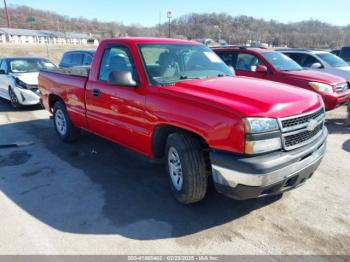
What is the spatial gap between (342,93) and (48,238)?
7.02m

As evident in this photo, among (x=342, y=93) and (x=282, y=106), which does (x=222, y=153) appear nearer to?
(x=282, y=106)

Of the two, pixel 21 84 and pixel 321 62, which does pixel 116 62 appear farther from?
pixel 321 62

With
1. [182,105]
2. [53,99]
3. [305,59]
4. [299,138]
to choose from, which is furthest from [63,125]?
[305,59]

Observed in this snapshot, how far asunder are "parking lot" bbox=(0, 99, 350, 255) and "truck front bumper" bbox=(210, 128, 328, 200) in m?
0.48

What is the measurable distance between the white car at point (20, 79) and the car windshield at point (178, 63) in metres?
5.41

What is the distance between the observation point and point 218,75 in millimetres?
4301

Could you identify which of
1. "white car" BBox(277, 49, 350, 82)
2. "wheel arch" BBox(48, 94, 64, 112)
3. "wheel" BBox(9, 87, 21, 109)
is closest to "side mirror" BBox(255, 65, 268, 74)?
"white car" BBox(277, 49, 350, 82)

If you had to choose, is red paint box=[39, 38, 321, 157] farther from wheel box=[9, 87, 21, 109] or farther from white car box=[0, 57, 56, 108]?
wheel box=[9, 87, 21, 109]

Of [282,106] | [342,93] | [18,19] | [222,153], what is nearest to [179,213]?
[222,153]

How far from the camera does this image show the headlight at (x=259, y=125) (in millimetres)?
2814

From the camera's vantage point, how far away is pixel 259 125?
285 centimetres

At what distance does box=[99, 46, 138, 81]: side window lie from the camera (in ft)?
13.6

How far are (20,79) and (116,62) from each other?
5985 millimetres

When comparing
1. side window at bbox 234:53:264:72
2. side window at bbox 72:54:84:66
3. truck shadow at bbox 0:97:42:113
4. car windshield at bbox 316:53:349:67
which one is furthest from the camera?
side window at bbox 72:54:84:66
